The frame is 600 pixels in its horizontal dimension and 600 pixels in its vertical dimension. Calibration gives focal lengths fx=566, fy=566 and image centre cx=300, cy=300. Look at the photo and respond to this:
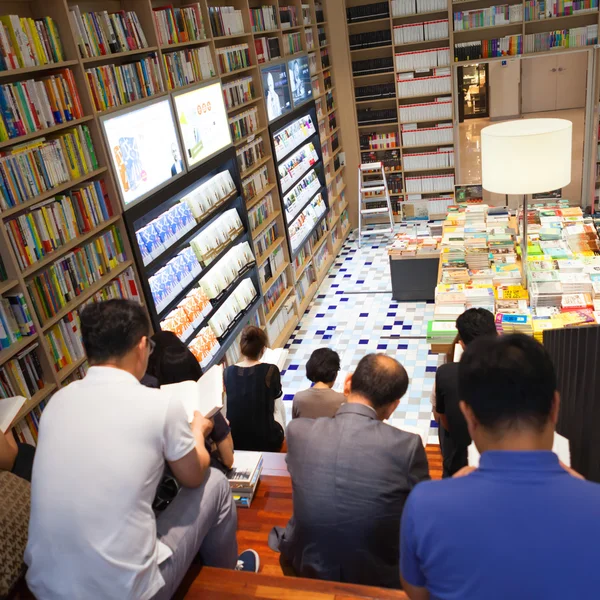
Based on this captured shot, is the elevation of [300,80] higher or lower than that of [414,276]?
higher

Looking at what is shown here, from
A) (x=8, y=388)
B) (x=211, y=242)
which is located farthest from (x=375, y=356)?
(x=211, y=242)

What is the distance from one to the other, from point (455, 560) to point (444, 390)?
173 centimetres

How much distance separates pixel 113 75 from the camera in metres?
3.22

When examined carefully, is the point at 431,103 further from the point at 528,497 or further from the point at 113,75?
the point at 528,497

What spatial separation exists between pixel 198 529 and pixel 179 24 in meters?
3.41

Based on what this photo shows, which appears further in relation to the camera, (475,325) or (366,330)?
(366,330)

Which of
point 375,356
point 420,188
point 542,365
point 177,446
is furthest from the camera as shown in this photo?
point 420,188

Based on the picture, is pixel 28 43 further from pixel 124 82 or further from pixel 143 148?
pixel 143 148

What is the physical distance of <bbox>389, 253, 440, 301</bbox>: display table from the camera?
605 centimetres

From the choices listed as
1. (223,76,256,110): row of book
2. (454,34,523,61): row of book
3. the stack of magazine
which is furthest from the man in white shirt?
(454,34,523,61): row of book

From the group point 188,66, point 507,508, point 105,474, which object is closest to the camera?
point 507,508

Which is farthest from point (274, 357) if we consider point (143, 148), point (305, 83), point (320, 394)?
point (305, 83)

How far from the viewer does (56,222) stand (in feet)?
9.41

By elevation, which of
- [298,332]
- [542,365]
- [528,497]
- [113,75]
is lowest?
[298,332]
